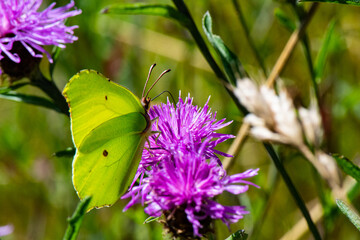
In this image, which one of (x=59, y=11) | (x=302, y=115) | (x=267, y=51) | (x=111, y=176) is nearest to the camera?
(x=302, y=115)

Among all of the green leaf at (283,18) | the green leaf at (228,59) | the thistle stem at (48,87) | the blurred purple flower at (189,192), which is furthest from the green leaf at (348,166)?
the thistle stem at (48,87)

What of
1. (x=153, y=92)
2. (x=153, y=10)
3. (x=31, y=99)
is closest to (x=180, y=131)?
(x=153, y=10)

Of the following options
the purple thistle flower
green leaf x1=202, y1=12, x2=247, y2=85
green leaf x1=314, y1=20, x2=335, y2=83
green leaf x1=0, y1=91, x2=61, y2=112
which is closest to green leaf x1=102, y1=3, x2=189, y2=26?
green leaf x1=202, y1=12, x2=247, y2=85

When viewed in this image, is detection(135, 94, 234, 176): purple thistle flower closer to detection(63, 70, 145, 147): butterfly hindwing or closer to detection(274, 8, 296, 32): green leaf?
detection(63, 70, 145, 147): butterfly hindwing

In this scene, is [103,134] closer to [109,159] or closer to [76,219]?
[109,159]

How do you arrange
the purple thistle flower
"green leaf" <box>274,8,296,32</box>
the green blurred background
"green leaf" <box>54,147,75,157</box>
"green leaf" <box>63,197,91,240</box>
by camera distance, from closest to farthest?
"green leaf" <box>63,197,91,240</box> → the purple thistle flower → "green leaf" <box>54,147,75,157</box> → "green leaf" <box>274,8,296,32</box> → the green blurred background

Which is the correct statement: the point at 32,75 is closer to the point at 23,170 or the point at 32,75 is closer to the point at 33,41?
the point at 33,41

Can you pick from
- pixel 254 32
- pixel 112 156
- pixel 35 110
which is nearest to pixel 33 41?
pixel 112 156
